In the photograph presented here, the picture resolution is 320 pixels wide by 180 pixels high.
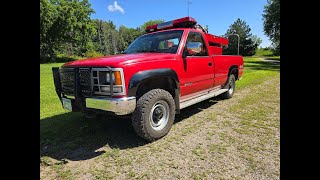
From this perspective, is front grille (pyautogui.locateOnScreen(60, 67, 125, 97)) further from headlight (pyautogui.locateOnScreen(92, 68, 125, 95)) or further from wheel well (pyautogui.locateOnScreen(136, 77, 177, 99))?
wheel well (pyautogui.locateOnScreen(136, 77, 177, 99))

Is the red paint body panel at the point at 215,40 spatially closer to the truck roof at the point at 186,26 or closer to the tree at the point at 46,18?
the truck roof at the point at 186,26

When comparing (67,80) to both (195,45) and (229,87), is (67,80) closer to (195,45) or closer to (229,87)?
(195,45)

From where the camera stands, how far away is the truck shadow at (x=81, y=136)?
3.62 metres

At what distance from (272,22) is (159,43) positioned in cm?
2747

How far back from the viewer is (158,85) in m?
4.34

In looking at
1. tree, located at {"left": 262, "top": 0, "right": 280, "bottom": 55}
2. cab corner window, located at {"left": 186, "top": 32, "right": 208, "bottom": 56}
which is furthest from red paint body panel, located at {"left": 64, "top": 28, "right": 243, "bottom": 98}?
tree, located at {"left": 262, "top": 0, "right": 280, "bottom": 55}

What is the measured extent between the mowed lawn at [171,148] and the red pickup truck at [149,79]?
46 centimetres

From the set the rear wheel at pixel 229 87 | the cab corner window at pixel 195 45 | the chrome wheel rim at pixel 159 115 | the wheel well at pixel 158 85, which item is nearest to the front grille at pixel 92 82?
the wheel well at pixel 158 85

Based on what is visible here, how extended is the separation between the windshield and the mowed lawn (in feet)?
5.18

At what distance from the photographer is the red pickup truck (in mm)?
3443

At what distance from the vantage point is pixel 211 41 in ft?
19.6

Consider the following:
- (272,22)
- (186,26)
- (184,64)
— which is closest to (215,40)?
(186,26)

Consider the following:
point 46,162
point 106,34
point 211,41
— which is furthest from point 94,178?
point 106,34
